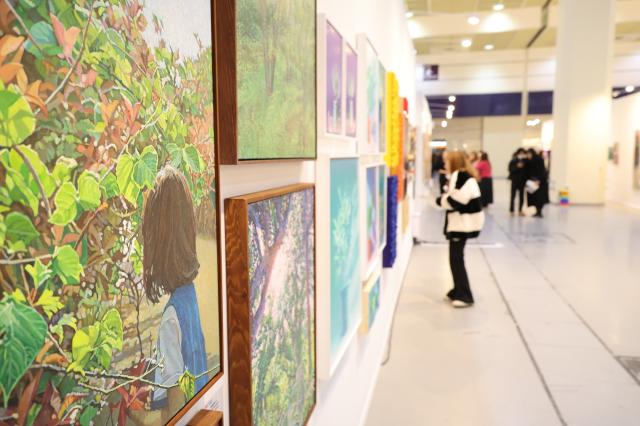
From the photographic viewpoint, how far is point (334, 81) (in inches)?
78.0

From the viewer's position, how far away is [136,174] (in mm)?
698

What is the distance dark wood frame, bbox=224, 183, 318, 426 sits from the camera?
1.07 metres

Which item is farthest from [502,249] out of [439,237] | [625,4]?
[625,4]

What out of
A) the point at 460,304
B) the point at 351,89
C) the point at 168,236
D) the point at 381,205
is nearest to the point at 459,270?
the point at 460,304

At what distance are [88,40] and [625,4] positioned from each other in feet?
58.8

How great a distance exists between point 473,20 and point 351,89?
603 inches

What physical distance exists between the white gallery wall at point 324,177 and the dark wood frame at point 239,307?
0.02m

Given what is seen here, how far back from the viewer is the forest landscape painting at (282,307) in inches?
47.1

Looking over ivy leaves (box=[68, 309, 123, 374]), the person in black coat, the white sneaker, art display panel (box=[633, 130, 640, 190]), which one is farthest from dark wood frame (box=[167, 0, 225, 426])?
art display panel (box=[633, 130, 640, 190])

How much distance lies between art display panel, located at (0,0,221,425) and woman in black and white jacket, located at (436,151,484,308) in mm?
4699

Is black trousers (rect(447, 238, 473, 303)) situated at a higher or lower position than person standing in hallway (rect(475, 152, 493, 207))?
lower

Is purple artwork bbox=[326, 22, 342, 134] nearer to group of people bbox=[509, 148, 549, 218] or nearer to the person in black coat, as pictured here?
group of people bbox=[509, 148, 549, 218]

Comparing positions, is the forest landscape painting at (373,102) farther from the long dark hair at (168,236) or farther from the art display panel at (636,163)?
the art display panel at (636,163)

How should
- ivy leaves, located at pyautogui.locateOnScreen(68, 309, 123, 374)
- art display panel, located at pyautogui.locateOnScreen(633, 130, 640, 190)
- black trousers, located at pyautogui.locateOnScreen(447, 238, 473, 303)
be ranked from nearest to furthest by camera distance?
ivy leaves, located at pyautogui.locateOnScreen(68, 309, 123, 374), black trousers, located at pyautogui.locateOnScreen(447, 238, 473, 303), art display panel, located at pyautogui.locateOnScreen(633, 130, 640, 190)
